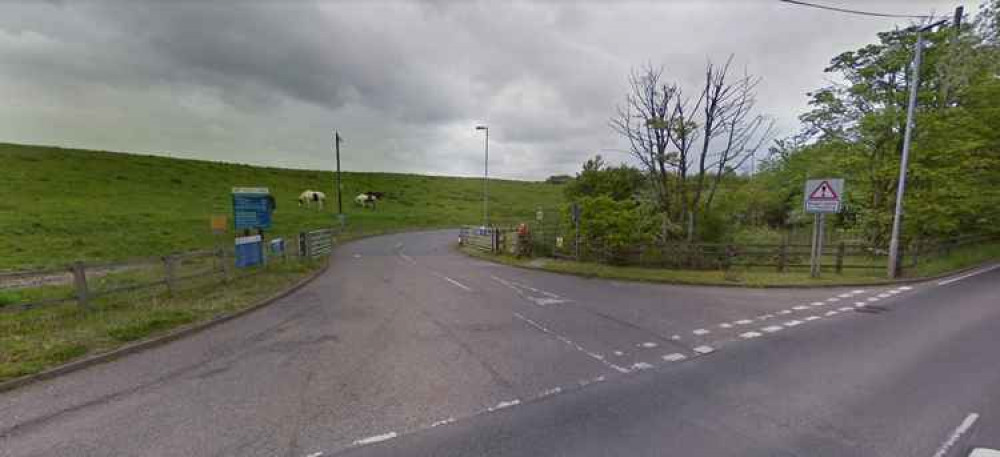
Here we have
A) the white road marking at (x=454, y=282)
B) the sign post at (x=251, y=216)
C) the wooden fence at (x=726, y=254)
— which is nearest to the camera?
the white road marking at (x=454, y=282)

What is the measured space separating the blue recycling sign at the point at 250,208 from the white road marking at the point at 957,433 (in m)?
13.9

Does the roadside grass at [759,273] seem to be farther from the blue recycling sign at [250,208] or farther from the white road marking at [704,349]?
the blue recycling sign at [250,208]

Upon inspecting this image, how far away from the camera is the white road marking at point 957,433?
9.15 feet

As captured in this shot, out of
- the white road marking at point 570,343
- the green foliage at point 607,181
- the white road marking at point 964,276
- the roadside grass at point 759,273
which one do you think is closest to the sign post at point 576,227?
the roadside grass at point 759,273

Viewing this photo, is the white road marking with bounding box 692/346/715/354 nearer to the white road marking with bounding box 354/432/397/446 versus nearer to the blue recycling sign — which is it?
the white road marking with bounding box 354/432/397/446

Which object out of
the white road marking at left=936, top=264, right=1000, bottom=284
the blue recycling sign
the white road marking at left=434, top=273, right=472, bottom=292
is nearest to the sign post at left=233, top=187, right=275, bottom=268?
the blue recycling sign

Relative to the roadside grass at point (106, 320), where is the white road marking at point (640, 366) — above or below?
below

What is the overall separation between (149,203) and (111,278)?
28.8 m

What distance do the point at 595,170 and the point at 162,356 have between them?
1967 centimetres

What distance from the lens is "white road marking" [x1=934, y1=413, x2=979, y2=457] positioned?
2.79 metres

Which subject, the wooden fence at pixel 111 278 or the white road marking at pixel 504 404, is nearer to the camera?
the white road marking at pixel 504 404

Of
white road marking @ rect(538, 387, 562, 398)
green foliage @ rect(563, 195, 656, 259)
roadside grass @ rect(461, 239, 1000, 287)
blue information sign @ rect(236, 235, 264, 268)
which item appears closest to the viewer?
white road marking @ rect(538, 387, 562, 398)

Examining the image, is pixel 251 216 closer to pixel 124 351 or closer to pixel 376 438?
pixel 124 351

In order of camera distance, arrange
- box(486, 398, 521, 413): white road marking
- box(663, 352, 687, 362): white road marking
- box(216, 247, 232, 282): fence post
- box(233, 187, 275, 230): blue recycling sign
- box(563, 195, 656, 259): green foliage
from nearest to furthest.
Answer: box(486, 398, 521, 413): white road marking < box(663, 352, 687, 362): white road marking < box(216, 247, 232, 282): fence post < box(233, 187, 275, 230): blue recycling sign < box(563, 195, 656, 259): green foliage
